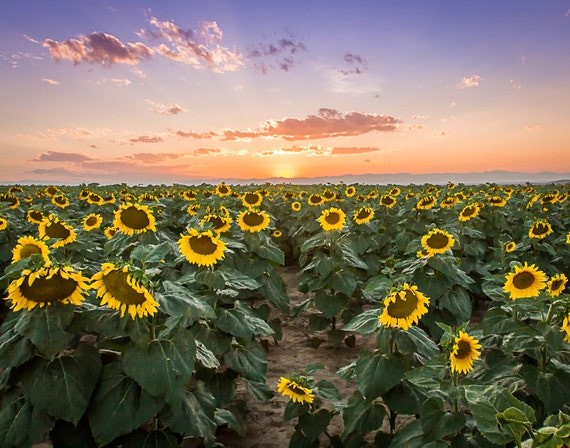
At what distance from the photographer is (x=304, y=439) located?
3662 mm

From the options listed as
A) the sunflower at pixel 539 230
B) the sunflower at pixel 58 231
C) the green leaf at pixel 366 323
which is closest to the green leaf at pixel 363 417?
the green leaf at pixel 366 323

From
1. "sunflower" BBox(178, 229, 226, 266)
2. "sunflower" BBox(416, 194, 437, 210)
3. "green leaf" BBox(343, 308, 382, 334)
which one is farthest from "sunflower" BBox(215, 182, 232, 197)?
"green leaf" BBox(343, 308, 382, 334)

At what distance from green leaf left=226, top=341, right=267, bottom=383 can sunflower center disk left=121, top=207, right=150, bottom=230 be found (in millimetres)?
2009

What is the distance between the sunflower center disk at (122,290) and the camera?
2.38 meters

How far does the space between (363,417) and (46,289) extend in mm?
2431

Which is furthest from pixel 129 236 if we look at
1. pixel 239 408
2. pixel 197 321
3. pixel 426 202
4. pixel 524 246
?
pixel 524 246

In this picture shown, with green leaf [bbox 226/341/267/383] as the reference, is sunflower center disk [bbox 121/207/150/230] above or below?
above

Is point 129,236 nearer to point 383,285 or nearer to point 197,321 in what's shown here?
point 197,321

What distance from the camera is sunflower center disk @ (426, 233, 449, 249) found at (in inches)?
198

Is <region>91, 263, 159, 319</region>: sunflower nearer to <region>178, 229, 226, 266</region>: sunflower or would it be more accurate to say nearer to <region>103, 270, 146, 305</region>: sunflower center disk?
<region>103, 270, 146, 305</region>: sunflower center disk

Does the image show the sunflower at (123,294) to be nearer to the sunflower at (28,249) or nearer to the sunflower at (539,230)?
Result: the sunflower at (28,249)

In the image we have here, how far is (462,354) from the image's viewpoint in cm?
291

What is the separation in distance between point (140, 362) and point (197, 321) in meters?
1.56

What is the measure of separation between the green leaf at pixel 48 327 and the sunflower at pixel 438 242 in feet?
13.3
